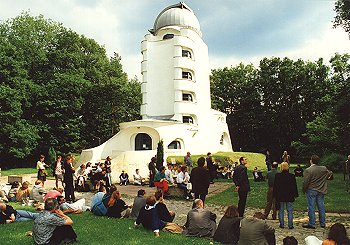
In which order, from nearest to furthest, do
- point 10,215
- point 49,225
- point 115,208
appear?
1. point 49,225
2. point 10,215
3. point 115,208

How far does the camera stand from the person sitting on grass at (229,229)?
7.07 meters

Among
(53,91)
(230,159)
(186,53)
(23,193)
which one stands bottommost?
(23,193)

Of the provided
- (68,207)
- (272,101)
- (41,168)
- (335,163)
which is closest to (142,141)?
(41,168)

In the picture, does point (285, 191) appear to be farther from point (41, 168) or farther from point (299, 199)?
point (41, 168)

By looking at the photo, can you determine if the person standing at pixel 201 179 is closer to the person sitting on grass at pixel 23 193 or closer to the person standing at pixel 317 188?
the person standing at pixel 317 188

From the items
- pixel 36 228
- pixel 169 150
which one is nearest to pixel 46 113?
pixel 169 150

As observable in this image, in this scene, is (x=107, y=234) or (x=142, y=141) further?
(x=142, y=141)

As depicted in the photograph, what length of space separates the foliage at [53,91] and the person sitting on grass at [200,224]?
2592 centimetres

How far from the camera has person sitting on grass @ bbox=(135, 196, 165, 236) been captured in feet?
26.7

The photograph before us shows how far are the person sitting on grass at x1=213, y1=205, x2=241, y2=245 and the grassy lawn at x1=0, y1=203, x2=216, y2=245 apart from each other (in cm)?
33

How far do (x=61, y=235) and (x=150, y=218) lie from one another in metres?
2.23

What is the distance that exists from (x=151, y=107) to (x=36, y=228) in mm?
28683

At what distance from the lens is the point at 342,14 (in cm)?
1691

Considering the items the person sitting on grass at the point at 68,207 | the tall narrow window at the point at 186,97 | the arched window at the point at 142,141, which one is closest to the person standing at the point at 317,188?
the person sitting on grass at the point at 68,207
